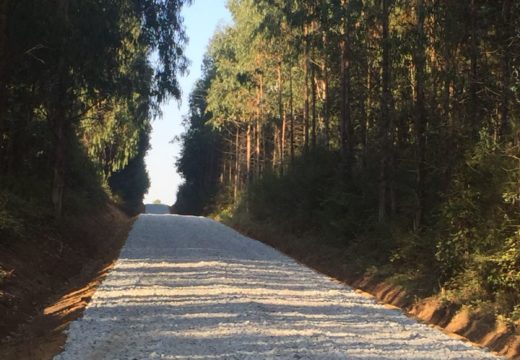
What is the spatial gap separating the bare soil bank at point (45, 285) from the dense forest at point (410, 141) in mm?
6212

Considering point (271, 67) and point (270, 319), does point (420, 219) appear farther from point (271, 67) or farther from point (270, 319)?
point (271, 67)

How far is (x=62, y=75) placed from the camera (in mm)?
17359

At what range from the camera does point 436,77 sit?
15.7 m

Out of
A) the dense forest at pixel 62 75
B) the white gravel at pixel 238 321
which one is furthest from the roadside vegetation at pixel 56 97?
the white gravel at pixel 238 321

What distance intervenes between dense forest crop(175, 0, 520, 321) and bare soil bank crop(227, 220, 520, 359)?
10.4 inches

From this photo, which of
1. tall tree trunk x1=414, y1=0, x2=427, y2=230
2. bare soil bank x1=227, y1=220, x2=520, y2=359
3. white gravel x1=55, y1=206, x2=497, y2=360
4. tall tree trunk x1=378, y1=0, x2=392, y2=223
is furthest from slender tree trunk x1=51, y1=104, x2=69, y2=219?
tall tree trunk x1=414, y1=0, x2=427, y2=230

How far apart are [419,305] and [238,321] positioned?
3.72 meters

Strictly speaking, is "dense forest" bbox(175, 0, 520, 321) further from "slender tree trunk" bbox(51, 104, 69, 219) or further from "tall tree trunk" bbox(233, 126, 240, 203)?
"tall tree trunk" bbox(233, 126, 240, 203)

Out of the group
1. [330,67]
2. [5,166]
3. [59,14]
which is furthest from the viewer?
[330,67]

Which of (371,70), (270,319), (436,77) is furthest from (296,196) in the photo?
(270,319)

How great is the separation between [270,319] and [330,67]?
63.3 feet

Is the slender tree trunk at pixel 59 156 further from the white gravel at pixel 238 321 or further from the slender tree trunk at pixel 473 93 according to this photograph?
the slender tree trunk at pixel 473 93

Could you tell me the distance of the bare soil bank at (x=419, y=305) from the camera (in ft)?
26.9

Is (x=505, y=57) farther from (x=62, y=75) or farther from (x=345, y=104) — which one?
(x=62, y=75)
